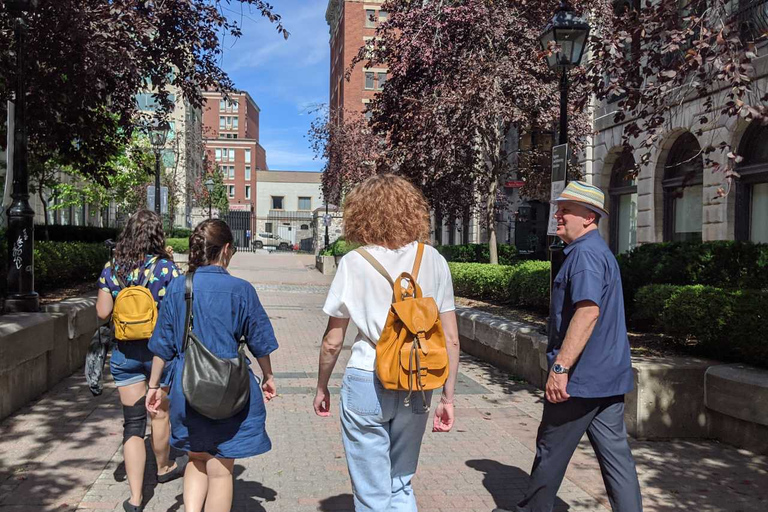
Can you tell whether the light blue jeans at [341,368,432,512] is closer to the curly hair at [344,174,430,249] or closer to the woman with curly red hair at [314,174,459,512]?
the woman with curly red hair at [314,174,459,512]

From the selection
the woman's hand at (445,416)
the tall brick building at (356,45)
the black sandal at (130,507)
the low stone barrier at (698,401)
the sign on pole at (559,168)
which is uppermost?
the tall brick building at (356,45)

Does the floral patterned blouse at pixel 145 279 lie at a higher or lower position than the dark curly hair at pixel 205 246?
lower

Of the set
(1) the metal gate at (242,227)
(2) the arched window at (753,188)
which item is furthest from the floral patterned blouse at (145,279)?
(1) the metal gate at (242,227)

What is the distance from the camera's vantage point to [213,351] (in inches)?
131

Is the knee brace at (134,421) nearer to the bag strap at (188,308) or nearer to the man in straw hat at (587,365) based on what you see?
the bag strap at (188,308)

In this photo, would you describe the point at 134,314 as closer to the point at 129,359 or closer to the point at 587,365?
the point at 129,359

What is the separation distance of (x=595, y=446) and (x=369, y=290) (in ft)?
5.39

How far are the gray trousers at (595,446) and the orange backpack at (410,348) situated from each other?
107cm

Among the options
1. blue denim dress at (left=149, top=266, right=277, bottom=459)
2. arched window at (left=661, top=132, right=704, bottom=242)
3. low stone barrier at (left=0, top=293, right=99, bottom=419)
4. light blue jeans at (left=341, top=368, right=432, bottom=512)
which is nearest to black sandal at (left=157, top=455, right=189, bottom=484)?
blue denim dress at (left=149, top=266, right=277, bottom=459)

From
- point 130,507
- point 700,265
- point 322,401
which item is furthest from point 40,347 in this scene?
point 700,265

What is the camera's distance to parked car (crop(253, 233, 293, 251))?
68050 millimetres

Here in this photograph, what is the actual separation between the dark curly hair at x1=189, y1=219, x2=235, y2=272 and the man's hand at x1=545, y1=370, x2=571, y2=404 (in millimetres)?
1811

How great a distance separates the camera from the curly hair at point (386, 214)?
2.98m

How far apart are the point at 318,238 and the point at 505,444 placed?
44071mm
